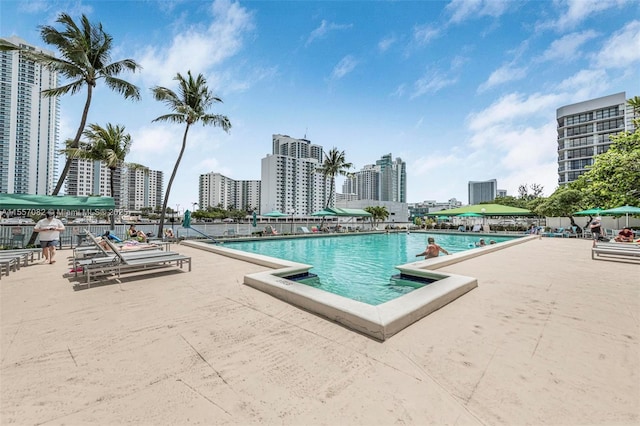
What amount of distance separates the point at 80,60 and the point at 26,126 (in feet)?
159

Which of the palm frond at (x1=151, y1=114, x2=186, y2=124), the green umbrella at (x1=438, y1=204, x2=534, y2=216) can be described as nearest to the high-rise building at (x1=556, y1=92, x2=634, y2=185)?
the green umbrella at (x1=438, y1=204, x2=534, y2=216)

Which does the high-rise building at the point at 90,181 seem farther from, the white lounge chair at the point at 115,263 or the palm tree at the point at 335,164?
the white lounge chair at the point at 115,263

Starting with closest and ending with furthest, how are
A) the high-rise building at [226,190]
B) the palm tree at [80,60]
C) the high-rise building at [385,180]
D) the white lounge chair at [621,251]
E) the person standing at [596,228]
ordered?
the white lounge chair at [621,251] < the palm tree at [80,60] < the person standing at [596,228] < the high-rise building at [385,180] < the high-rise building at [226,190]

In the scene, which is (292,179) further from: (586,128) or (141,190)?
(586,128)

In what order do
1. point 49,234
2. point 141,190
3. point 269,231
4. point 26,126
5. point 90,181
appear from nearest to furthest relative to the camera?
1. point 49,234
2. point 269,231
3. point 26,126
4. point 90,181
5. point 141,190

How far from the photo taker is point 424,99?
1633cm

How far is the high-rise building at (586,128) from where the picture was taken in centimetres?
5481

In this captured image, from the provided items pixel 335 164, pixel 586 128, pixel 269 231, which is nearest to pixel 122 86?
pixel 269 231

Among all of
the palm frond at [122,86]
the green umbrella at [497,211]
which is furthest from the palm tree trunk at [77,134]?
the green umbrella at [497,211]

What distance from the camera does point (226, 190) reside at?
155750mm

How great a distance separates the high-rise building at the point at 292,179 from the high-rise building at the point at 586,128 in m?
72.8

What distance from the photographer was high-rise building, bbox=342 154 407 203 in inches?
5965

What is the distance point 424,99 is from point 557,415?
17.7m

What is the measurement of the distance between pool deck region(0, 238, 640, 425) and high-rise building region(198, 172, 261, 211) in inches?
6078
